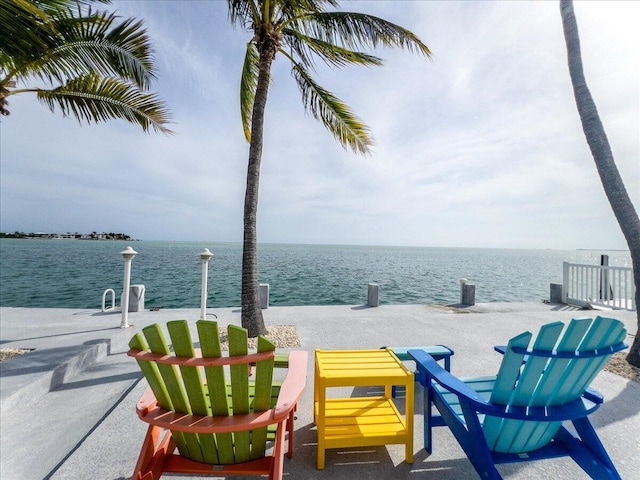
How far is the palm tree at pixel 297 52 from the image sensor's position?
17.0 ft

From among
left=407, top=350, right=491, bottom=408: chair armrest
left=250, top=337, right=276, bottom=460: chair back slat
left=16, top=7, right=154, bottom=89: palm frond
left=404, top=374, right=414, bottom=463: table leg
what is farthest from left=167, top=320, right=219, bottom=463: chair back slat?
left=16, top=7, right=154, bottom=89: palm frond

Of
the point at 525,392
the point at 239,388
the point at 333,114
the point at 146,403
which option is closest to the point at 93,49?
the point at 333,114

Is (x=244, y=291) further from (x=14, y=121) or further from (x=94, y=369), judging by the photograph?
(x=14, y=121)

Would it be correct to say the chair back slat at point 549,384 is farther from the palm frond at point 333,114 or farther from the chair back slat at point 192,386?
the palm frond at point 333,114

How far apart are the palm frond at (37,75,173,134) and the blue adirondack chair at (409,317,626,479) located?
21.9ft

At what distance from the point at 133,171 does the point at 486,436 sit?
70.1 feet

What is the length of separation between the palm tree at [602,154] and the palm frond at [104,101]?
7.28m

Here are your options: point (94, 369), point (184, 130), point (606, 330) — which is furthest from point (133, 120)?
point (606, 330)

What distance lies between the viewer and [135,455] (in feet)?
7.36

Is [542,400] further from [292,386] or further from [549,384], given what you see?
[292,386]

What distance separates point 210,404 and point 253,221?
387 centimetres

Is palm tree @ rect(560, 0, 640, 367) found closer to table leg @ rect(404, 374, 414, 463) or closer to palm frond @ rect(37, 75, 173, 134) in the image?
table leg @ rect(404, 374, 414, 463)

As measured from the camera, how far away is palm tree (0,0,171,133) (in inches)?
172

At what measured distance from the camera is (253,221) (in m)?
5.27
